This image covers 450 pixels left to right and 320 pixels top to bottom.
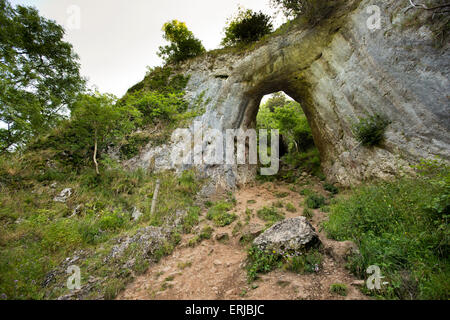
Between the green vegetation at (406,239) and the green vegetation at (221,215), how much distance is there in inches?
142

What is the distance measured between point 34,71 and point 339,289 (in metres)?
19.1

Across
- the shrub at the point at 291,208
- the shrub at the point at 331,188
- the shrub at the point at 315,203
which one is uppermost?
the shrub at the point at 331,188

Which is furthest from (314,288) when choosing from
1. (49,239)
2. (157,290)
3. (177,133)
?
(177,133)

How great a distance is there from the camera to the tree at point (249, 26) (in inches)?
478

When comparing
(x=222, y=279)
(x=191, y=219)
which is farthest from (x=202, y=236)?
(x=222, y=279)

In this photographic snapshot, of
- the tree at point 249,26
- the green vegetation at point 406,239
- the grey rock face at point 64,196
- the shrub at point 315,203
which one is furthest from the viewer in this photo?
the tree at point 249,26

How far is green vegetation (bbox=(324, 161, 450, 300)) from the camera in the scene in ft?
7.38

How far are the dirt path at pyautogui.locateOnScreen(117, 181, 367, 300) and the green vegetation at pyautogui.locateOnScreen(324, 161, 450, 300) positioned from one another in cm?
48

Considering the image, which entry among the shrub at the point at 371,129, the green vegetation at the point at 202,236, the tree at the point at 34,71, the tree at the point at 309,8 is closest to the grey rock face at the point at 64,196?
the tree at the point at 34,71

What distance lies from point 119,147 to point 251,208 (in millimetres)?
8937

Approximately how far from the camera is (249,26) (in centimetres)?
1240

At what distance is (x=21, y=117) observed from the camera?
6773 mm

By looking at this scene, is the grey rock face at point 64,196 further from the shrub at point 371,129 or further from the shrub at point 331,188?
the shrub at point 371,129

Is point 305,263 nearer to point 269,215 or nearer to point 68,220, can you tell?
point 269,215
